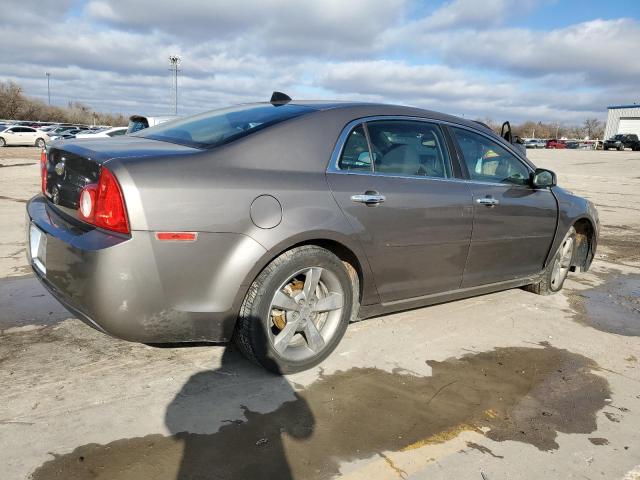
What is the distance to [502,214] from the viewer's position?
163 inches

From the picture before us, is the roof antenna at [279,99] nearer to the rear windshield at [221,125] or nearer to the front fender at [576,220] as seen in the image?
the rear windshield at [221,125]

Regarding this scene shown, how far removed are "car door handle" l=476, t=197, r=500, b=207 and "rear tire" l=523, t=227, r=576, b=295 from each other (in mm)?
1197

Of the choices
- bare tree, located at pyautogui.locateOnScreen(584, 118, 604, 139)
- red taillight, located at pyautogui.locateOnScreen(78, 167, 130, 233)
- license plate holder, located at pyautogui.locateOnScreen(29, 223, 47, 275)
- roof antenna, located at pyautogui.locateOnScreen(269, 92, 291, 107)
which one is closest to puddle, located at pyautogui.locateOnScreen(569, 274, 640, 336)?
roof antenna, located at pyautogui.locateOnScreen(269, 92, 291, 107)

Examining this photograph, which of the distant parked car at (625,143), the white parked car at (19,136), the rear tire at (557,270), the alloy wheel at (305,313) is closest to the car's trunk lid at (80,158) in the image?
the alloy wheel at (305,313)

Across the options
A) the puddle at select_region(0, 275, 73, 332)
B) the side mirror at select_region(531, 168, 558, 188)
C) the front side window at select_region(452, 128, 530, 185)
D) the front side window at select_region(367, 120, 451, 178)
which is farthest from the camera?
the side mirror at select_region(531, 168, 558, 188)

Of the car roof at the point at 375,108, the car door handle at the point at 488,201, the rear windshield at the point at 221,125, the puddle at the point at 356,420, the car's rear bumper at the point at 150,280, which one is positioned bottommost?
the puddle at the point at 356,420

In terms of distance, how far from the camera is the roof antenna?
149 inches

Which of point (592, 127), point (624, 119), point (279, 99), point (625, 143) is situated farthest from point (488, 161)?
point (592, 127)

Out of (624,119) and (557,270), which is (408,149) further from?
(624,119)

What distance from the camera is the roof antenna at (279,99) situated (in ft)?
12.4

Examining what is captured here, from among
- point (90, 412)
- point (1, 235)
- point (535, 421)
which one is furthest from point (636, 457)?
point (1, 235)

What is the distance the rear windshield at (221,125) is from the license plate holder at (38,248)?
0.91 meters

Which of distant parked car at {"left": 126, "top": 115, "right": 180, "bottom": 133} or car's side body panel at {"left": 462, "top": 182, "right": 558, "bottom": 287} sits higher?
distant parked car at {"left": 126, "top": 115, "right": 180, "bottom": 133}

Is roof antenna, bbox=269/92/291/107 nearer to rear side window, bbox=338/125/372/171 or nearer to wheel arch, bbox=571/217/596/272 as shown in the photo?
rear side window, bbox=338/125/372/171
